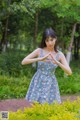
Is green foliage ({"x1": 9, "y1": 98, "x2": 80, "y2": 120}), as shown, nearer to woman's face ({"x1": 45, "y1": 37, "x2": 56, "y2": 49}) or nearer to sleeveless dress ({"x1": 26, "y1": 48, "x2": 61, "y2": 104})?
sleeveless dress ({"x1": 26, "y1": 48, "x2": 61, "y2": 104})

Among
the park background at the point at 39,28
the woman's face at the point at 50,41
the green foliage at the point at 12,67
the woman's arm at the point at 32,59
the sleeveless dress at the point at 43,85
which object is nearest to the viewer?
the woman's arm at the point at 32,59

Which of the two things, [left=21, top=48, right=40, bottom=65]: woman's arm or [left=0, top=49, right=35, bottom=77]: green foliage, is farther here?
[left=0, top=49, right=35, bottom=77]: green foliage

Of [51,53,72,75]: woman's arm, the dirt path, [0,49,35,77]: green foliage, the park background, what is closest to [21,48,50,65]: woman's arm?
[51,53,72,75]: woman's arm

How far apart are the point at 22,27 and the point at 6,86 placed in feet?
36.8

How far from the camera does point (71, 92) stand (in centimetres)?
1189

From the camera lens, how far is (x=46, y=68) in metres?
5.52

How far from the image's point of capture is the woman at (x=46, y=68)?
5.32 meters

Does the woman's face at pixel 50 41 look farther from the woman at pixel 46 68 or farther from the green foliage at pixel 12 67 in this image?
the green foliage at pixel 12 67

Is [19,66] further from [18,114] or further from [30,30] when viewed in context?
[18,114]

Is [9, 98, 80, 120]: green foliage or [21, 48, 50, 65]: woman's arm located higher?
[21, 48, 50, 65]: woman's arm

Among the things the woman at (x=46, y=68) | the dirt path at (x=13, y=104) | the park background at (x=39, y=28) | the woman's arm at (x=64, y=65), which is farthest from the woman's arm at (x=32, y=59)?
the park background at (x=39, y=28)

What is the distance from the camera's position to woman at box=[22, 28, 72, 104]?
5324mm

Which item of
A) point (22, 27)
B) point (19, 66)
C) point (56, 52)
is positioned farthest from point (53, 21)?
point (56, 52)

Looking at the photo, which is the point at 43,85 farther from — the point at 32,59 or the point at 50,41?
the point at 50,41
